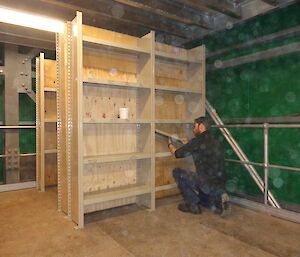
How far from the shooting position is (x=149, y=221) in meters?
3.53

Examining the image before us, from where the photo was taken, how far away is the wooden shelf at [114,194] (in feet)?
11.2

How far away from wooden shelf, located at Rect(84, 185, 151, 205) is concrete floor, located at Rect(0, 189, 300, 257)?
32cm

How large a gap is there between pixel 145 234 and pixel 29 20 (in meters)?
3.17

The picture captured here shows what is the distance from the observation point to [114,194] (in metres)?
3.61

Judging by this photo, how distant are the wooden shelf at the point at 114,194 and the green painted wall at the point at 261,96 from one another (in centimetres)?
176

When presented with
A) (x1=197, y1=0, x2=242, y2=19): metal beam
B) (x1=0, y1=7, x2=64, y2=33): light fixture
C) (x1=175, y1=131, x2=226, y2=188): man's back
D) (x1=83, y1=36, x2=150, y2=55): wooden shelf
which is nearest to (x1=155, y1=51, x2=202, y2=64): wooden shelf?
(x1=83, y1=36, x2=150, y2=55): wooden shelf

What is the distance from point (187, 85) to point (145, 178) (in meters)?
1.98

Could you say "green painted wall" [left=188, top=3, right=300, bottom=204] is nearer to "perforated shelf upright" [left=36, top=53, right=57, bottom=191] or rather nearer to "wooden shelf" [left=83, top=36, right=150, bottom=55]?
"wooden shelf" [left=83, top=36, right=150, bottom=55]

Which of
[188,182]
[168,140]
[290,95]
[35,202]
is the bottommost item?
[35,202]

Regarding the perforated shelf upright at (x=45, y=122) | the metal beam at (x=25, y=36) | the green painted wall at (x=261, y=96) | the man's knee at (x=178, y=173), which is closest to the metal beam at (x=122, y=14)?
the green painted wall at (x=261, y=96)

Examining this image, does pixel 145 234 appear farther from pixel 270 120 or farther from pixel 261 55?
pixel 261 55

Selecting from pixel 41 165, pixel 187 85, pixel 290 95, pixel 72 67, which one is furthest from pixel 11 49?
pixel 290 95

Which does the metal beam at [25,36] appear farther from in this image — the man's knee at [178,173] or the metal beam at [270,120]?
the metal beam at [270,120]

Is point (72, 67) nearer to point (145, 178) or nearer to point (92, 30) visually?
point (92, 30)
